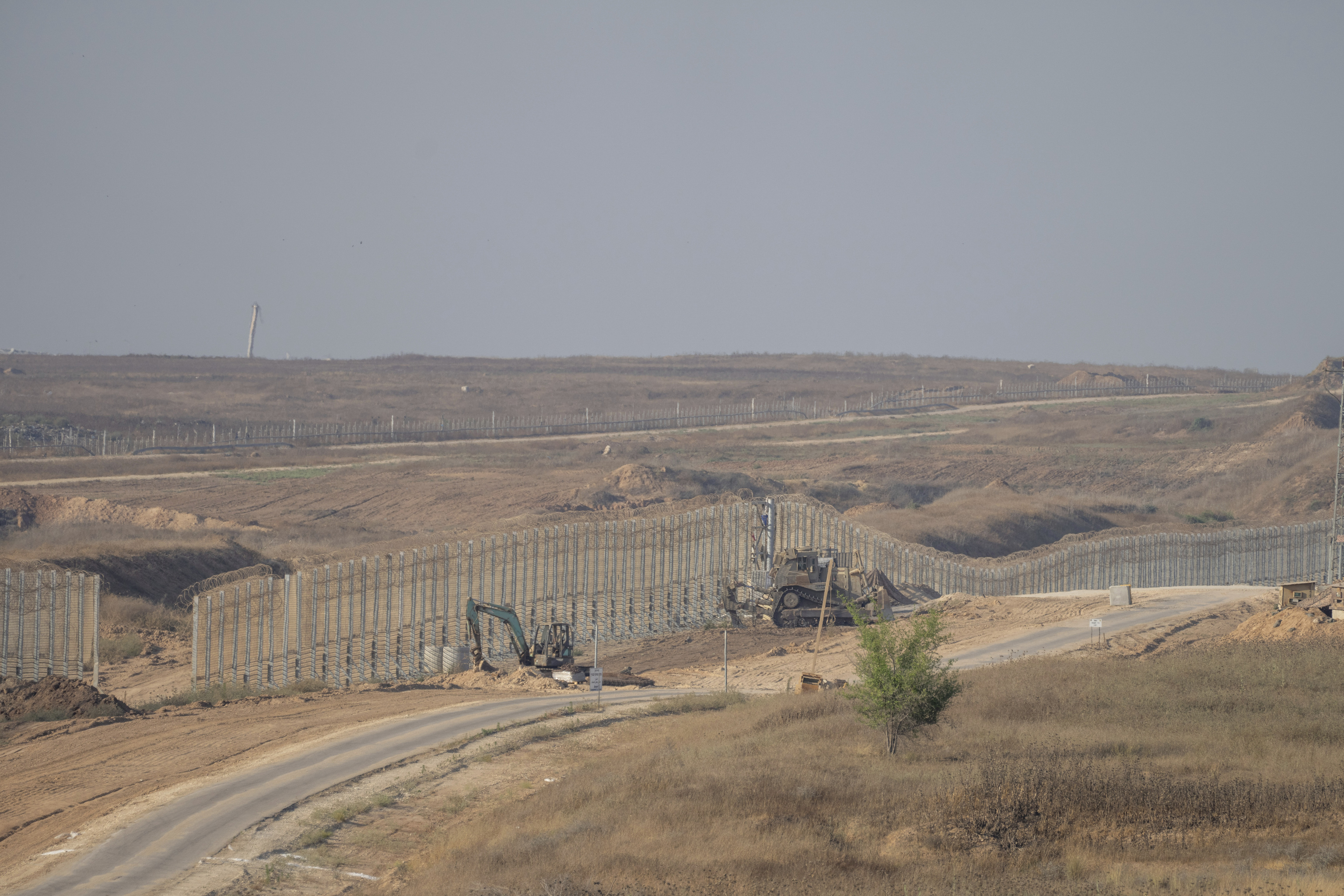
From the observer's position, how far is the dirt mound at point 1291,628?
85.7 feet

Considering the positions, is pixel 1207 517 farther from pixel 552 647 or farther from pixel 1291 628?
pixel 552 647

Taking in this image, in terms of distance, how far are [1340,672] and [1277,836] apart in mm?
9974

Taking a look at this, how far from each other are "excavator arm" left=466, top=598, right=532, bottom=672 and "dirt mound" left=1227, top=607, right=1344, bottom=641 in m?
17.2

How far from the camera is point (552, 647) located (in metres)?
29.5

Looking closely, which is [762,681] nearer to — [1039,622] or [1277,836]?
[1039,622]

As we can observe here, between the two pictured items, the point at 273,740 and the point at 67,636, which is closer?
the point at 273,740

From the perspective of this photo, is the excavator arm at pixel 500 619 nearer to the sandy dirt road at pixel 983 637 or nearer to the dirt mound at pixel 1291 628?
the sandy dirt road at pixel 983 637

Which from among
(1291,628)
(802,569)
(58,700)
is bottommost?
(58,700)

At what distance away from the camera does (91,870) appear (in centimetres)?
1327

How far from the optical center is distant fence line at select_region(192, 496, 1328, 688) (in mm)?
28500

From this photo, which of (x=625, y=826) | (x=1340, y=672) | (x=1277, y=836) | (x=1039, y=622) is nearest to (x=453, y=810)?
(x=625, y=826)

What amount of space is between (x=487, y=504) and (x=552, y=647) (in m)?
31.4

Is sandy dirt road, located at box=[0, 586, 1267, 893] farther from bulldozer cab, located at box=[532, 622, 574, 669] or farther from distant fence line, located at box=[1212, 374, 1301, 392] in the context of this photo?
distant fence line, located at box=[1212, 374, 1301, 392]

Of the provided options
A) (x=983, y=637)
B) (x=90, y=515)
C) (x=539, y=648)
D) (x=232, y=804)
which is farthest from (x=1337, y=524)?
(x=90, y=515)
